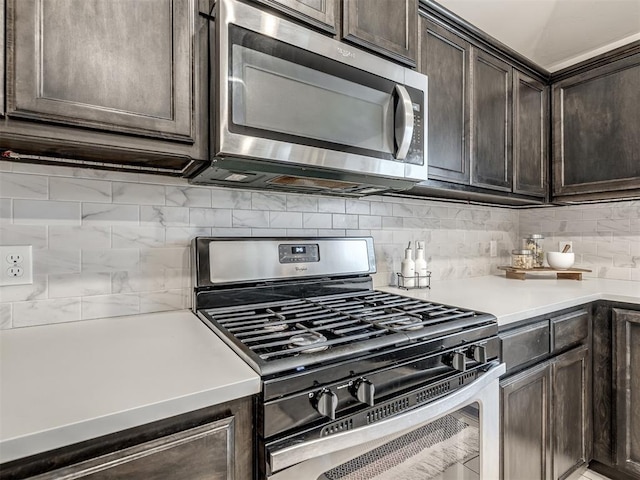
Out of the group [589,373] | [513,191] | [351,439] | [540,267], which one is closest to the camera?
[351,439]

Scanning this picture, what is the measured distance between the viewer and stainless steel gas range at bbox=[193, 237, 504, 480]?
757 millimetres

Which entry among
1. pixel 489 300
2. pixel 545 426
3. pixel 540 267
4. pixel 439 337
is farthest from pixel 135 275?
pixel 540 267

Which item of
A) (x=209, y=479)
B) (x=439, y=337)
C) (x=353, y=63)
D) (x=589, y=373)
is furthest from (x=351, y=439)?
(x=589, y=373)

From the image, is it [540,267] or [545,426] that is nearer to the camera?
[545,426]

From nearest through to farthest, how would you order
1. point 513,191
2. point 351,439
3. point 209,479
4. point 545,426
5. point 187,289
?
point 209,479, point 351,439, point 187,289, point 545,426, point 513,191

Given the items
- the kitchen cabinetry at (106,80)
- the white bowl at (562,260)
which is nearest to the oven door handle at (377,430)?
the kitchen cabinetry at (106,80)

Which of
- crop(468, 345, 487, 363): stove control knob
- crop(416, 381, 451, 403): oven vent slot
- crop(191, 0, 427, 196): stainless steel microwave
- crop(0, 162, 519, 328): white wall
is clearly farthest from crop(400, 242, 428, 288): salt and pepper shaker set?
crop(416, 381, 451, 403): oven vent slot

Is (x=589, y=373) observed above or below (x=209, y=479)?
below

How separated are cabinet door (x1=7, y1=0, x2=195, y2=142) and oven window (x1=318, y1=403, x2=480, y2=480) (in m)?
0.99

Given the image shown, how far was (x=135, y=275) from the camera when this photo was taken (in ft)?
3.98

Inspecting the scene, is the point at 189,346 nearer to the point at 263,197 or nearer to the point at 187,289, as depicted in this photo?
the point at 187,289

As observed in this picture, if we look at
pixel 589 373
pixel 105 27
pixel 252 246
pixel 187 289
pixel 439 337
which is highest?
pixel 105 27

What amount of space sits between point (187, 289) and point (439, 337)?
909 millimetres

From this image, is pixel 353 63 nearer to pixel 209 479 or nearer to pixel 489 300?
pixel 489 300
